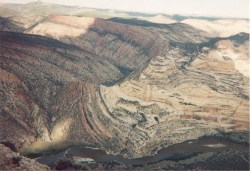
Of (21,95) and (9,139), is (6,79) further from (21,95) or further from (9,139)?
(9,139)

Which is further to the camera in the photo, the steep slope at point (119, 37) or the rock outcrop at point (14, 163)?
the steep slope at point (119, 37)

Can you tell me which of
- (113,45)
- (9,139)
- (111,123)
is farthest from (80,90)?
(113,45)

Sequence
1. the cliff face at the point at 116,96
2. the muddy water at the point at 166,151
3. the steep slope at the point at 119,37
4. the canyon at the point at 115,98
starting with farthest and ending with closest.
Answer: the steep slope at the point at 119,37 < the cliff face at the point at 116,96 < the canyon at the point at 115,98 < the muddy water at the point at 166,151

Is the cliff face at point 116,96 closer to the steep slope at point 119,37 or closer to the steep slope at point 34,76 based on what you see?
the steep slope at point 34,76

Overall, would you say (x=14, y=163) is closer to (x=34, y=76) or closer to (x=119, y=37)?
(x=34, y=76)

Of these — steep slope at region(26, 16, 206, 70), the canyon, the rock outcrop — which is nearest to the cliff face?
the canyon

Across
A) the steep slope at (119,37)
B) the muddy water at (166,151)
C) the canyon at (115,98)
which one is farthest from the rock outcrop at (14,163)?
the steep slope at (119,37)
